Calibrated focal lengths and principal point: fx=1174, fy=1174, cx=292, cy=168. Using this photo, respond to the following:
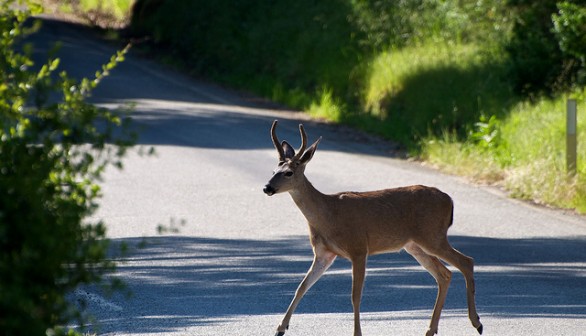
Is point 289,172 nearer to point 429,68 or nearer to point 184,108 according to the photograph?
point 429,68

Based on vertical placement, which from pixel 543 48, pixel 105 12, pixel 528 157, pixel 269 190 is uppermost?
pixel 269 190

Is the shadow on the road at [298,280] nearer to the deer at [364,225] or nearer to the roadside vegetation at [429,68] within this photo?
the deer at [364,225]

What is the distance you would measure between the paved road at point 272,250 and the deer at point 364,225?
390 millimetres

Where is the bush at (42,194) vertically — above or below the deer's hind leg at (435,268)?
above

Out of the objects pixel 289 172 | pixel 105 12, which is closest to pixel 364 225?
pixel 289 172

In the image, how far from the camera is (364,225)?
8750 millimetres

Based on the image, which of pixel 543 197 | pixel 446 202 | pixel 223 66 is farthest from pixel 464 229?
pixel 223 66

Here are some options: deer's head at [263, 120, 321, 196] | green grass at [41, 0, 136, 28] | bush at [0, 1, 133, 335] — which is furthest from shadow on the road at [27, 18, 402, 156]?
bush at [0, 1, 133, 335]

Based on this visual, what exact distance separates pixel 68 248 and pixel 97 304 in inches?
222

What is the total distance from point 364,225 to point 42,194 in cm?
434

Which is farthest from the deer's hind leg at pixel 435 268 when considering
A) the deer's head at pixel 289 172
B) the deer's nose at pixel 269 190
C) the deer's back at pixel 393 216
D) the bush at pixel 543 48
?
the bush at pixel 543 48

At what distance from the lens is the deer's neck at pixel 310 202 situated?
8.71 m

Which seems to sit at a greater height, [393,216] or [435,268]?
[393,216]

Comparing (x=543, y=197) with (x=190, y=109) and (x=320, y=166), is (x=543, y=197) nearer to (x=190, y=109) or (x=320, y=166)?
(x=320, y=166)
